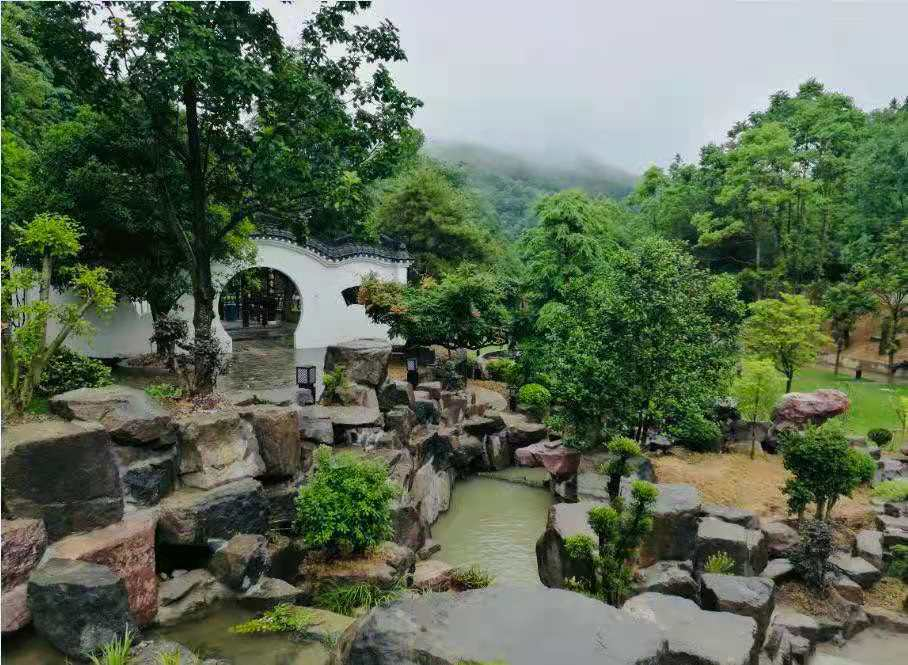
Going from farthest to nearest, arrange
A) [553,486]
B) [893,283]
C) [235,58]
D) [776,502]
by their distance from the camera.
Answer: [893,283]
[553,486]
[776,502]
[235,58]

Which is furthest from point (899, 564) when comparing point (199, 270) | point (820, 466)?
point (199, 270)

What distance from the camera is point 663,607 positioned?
5.75 meters

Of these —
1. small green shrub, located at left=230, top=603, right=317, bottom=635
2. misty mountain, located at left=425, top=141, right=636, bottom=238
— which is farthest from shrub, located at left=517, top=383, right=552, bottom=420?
misty mountain, located at left=425, top=141, right=636, bottom=238

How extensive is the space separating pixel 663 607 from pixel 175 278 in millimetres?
14502

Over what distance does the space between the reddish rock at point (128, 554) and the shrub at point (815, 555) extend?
871 centimetres

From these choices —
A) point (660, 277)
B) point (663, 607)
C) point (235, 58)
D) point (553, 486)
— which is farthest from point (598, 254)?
point (663, 607)

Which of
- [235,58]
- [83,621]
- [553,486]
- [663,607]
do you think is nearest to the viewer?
[83,621]

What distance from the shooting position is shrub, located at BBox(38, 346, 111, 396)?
27.3ft

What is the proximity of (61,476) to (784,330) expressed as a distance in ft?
64.0

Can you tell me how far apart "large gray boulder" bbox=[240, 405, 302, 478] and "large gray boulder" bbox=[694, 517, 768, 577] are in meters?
6.25

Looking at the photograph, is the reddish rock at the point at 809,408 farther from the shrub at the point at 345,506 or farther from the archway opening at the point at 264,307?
the archway opening at the point at 264,307

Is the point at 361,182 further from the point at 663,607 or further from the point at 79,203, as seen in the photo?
the point at 663,607

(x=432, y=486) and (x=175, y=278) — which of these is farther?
(x=175, y=278)

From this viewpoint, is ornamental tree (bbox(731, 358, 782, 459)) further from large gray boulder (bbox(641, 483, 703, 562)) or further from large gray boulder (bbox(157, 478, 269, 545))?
large gray boulder (bbox(157, 478, 269, 545))
